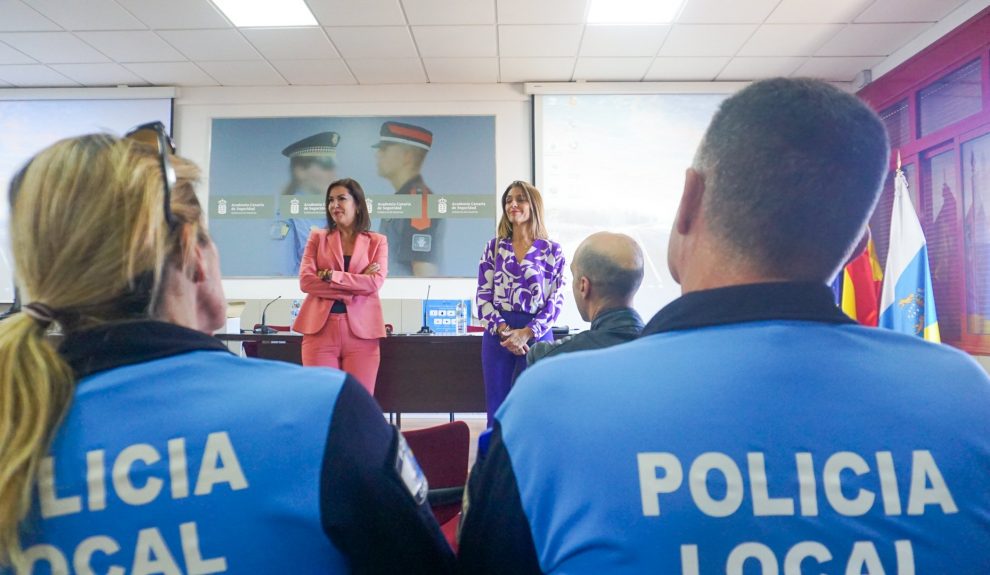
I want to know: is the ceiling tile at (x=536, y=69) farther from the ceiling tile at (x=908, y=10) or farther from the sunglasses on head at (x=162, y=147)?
the sunglasses on head at (x=162, y=147)

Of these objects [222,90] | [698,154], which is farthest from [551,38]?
[698,154]

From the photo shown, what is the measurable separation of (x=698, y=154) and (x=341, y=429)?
505mm

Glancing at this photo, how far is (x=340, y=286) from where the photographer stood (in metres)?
3.08

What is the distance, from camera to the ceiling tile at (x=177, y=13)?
13.8 ft

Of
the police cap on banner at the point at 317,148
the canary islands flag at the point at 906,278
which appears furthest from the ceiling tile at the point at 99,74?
the canary islands flag at the point at 906,278

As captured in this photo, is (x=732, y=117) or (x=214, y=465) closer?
(x=214, y=465)

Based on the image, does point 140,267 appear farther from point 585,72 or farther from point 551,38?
point 585,72

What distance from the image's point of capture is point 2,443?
1.78 feet

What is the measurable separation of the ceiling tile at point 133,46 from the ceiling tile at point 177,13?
243mm

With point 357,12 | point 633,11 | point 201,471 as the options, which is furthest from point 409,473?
point 633,11

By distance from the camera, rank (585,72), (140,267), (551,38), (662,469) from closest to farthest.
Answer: (662,469) < (140,267) < (551,38) < (585,72)

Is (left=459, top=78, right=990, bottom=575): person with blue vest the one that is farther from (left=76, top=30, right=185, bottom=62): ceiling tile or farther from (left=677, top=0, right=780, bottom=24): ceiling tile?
(left=76, top=30, right=185, bottom=62): ceiling tile

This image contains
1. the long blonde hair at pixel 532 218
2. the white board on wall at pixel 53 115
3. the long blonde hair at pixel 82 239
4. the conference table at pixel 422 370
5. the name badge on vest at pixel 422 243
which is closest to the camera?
the long blonde hair at pixel 82 239

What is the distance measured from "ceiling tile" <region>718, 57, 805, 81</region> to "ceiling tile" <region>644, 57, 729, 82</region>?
92mm
